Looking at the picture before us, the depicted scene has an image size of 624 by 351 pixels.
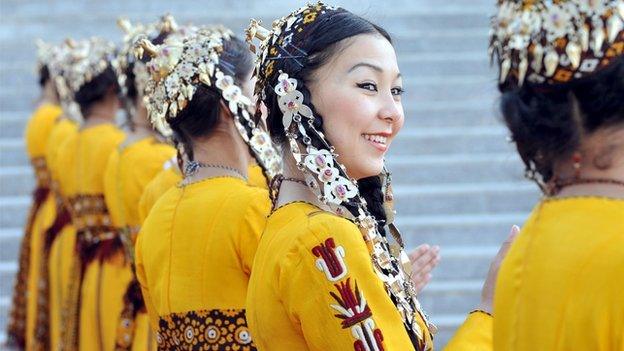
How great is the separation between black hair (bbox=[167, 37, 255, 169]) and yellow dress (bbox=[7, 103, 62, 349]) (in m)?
3.06

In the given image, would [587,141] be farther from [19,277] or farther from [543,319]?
[19,277]

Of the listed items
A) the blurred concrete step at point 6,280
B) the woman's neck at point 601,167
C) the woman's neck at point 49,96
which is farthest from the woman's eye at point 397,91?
the blurred concrete step at point 6,280

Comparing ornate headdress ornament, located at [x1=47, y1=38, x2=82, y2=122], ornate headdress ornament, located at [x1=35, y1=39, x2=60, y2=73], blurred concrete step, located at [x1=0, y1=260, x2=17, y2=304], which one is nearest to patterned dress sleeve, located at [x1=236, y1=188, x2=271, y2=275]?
ornate headdress ornament, located at [x1=47, y1=38, x2=82, y2=122]

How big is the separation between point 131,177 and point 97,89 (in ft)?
3.91

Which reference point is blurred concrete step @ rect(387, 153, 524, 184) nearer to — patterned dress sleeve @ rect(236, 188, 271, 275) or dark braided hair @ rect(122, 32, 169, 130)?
dark braided hair @ rect(122, 32, 169, 130)

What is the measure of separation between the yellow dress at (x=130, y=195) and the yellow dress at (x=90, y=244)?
0.87ft

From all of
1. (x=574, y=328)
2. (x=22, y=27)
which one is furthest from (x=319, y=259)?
(x=22, y=27)

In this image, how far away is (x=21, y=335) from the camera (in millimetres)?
6777

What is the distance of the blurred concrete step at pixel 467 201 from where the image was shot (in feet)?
26.6

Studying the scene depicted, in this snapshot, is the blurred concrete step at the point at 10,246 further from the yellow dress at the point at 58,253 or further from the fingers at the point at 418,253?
the fingers at the point at 418,253

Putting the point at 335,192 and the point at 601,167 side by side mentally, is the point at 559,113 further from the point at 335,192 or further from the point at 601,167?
the point at 335,192

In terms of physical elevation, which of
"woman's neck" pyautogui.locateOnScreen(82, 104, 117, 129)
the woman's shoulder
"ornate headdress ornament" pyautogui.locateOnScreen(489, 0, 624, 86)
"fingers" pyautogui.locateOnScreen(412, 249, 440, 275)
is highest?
"ornate headdress ornament" pyautogui.locateOnScreen(489, 0, 624, 86)

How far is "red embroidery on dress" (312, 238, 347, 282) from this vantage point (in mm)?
2463

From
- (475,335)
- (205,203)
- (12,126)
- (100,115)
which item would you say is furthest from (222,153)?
(12,126)
